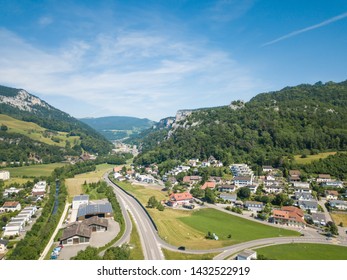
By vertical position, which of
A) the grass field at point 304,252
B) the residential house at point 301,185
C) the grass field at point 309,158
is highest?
the grass field at point 309,158

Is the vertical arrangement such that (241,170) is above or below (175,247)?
above

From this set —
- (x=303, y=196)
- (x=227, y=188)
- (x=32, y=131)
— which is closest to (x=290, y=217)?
(x=303, y=196)

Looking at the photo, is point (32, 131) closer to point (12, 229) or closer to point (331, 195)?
point (12, 229)

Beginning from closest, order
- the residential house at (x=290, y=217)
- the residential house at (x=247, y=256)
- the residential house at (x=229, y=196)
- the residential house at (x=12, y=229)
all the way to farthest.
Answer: the residential house at (x=247, y=256) → the residential house at (x=12, y=229) → the residential house at (x=290, y=217) → the residential house at (x=229, y=196)

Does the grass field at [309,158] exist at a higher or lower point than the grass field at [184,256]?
higher

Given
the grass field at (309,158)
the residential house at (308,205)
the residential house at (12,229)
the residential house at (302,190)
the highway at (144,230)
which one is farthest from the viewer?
the grass field at (309,158)

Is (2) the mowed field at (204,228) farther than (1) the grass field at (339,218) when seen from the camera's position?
No

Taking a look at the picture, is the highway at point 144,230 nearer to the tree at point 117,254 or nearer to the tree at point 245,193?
the tree at point 117,254

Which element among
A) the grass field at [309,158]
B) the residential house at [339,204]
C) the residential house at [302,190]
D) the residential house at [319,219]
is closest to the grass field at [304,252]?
the residential house at [319,219]
